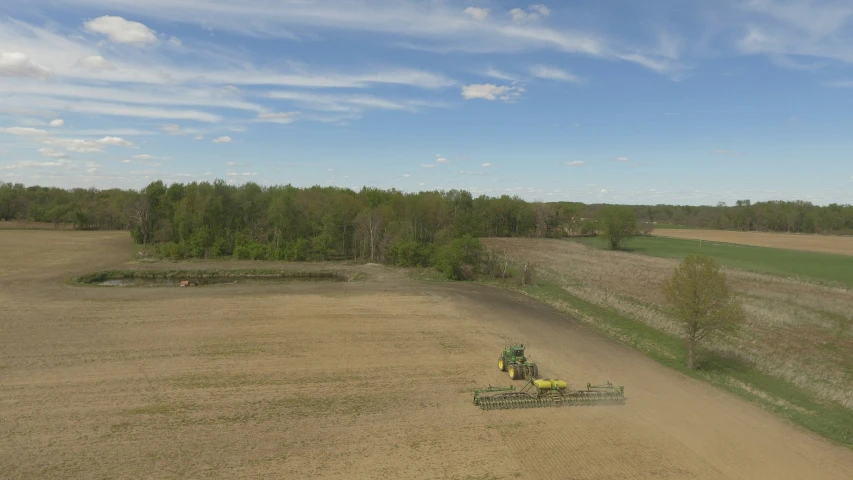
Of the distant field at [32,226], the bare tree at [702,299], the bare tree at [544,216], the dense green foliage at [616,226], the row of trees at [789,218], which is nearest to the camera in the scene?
the bare tree at [702,299]

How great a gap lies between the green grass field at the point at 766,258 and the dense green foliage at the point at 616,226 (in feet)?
11.0

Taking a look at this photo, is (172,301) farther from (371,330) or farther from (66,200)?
(66,200)

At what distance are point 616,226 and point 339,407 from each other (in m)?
82.1

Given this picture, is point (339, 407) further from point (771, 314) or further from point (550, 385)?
point (771, 314)

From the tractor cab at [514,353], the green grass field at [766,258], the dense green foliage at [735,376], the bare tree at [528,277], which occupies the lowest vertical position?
the dense green foliage at [735,376]

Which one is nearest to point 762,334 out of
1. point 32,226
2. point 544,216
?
point 544,216

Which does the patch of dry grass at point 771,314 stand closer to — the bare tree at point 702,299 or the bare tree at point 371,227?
the bare tree at point 702,299

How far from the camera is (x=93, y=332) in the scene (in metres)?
29.8

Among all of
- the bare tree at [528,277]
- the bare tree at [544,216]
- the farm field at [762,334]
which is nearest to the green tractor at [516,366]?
the farm field at [762,334]

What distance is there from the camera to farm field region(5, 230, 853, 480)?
50.5ft

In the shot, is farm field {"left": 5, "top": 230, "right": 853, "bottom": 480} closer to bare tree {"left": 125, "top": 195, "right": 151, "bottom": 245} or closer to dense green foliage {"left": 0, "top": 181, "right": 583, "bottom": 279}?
dense green foliage {"left": 0, "top": 181, "right": 583, "bottom": 279}

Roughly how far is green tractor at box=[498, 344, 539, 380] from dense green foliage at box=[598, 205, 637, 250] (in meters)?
73.8

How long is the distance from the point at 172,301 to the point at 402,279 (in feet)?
79.3

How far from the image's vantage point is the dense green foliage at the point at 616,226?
90.6 metres
